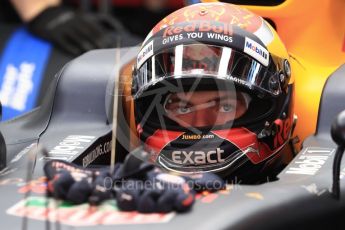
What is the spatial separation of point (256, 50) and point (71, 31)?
224 cm

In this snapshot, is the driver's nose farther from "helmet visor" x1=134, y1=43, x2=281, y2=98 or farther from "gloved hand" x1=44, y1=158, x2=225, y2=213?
"gloved hand" x1=44, y1=158, x2=225, y2=213

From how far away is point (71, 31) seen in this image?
4.16 meters

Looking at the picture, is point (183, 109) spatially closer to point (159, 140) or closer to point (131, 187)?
point (159, 140)

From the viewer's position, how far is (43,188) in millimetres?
1828

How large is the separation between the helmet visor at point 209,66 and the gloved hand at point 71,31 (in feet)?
6.66

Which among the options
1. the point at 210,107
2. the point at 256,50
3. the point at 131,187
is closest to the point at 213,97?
the point at 210,107

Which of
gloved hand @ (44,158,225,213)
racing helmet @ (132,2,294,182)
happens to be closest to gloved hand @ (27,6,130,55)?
racing helmet @ (132,2,294,182)

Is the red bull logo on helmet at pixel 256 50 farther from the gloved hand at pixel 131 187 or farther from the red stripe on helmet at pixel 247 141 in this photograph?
the gloved hand at pixel 131 187

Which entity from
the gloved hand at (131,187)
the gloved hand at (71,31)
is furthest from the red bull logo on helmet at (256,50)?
the gloved hand at (71,31)

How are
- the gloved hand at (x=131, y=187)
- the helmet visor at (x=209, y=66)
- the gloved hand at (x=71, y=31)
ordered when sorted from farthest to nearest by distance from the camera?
the gloved hand at (x=71, y=31) < the helmet visor at (x=209, y=66) < the gloved hand at (x=131, y=187)

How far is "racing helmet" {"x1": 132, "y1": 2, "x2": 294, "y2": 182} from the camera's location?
199 centimetres

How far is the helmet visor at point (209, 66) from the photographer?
1971 mm

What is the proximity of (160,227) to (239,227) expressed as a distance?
15 cm

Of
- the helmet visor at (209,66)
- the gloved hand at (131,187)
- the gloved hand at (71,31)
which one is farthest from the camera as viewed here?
the gloved hand at (71,31)
